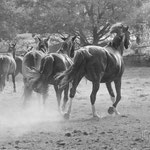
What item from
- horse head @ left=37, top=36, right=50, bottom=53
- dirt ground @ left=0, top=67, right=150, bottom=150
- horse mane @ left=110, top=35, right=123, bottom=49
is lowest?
dirt ground @ left=0, top=67, right=150, bottom=150

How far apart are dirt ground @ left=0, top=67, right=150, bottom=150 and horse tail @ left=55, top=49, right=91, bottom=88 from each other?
35.1 inches

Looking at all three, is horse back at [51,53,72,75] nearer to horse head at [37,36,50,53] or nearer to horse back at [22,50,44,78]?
horse back at [22,50,44,78]

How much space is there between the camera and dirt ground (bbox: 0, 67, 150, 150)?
19.9 feet

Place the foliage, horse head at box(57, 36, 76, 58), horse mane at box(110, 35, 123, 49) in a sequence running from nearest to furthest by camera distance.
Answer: horse mane at box(110, 35, 123, 49) < horse head at box(57, 36, 76, 58) < the foliage

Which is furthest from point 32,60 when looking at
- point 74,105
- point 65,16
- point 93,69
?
point 65,16

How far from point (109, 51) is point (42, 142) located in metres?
3.95

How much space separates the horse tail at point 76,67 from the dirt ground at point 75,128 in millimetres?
891

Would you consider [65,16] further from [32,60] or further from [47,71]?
[47,71]

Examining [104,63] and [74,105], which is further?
[74,105]

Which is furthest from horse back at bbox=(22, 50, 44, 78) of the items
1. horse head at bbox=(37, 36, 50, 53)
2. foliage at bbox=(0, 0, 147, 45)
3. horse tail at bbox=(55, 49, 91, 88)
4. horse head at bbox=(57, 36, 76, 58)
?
foliage at bbox=(0, 0, 147, 45)

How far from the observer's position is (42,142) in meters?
6.32

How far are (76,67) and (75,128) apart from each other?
1705 mm

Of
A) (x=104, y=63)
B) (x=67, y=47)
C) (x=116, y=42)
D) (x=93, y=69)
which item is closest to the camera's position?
(x=93, y=69)

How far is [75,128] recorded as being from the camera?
7867 millimetres
